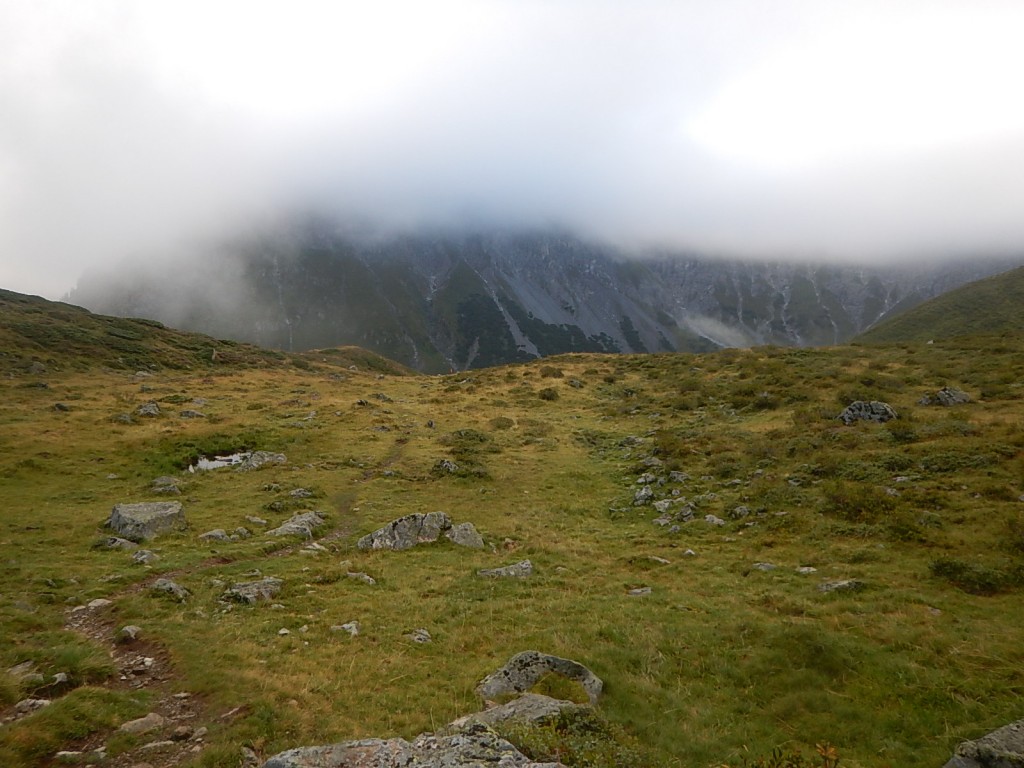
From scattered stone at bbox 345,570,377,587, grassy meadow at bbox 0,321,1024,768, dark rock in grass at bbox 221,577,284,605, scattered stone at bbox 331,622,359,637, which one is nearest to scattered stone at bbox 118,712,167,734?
grassy meadow at bbox 0,321,1024,768

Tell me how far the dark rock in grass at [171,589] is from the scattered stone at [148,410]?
114 feet

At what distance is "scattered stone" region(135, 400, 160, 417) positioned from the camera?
153ft

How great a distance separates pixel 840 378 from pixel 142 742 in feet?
173

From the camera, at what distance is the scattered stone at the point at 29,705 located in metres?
10.9

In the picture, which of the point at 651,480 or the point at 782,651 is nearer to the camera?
the point at 782,651

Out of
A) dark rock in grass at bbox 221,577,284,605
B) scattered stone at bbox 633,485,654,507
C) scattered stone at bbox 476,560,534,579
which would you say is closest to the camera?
dark rock in grass at bbox 221,577,284,605

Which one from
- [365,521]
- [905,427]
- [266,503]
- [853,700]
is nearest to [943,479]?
[905,427]

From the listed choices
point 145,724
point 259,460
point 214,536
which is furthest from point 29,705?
point 259,460

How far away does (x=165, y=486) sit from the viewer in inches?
1259

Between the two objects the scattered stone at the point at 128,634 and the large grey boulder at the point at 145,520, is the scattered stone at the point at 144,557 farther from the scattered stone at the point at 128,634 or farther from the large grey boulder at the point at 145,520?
the scattered stone at the point at 128,634

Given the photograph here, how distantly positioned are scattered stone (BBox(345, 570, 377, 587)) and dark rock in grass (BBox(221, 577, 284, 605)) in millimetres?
2665

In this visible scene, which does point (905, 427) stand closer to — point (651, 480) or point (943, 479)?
point (943, 479)

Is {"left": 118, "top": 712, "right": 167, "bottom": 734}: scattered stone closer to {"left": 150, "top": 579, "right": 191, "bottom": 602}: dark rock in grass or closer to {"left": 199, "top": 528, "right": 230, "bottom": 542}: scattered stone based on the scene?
{"left": 150, "top": 579, "right": 191, "bottom": 602}: dark rock in grass

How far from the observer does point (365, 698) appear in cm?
1280
